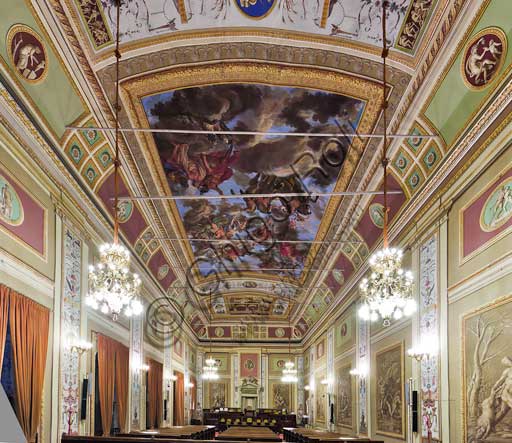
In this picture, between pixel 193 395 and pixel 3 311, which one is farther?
pixel 193 395

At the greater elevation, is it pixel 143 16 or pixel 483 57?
pixel 143 16

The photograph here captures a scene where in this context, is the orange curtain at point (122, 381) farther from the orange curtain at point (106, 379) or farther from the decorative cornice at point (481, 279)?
the decorative cornice at point (481, 279)

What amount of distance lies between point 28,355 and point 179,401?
22.7 m

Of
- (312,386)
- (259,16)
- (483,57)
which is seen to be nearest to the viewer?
(483,57)

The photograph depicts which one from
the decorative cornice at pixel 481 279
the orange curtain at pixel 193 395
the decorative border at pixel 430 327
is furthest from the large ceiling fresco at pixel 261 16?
the orange curtain at pixel 193 395

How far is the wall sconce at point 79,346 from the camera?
1151cm

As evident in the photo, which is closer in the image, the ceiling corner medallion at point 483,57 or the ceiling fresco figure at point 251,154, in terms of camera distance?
the ceiling corner medallion at point 483,57

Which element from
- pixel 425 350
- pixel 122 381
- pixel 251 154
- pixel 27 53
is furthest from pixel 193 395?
pixel 27 53

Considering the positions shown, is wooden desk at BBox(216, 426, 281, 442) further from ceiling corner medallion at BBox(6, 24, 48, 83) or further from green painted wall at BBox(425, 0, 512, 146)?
ceiling corner medallion at BBox(6, 24, 48, 83)

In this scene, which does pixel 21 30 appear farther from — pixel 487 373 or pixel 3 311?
pixel 487 373

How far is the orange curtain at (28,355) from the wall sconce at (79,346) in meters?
1.68

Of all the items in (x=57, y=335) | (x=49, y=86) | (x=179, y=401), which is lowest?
(x=179, y=401)

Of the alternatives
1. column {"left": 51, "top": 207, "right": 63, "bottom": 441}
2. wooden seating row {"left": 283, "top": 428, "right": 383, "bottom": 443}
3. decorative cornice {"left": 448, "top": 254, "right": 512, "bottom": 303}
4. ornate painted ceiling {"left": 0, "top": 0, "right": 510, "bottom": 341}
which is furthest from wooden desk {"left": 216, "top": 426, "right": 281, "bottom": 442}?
decorative cornice {"left": 448, "top": 254, "right": 512, "bottom": 303}

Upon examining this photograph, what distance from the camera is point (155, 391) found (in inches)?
898
